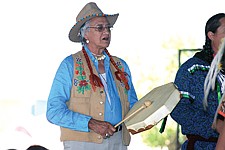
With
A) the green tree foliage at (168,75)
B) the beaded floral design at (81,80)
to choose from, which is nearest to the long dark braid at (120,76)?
the beaded floral design at (81,80)

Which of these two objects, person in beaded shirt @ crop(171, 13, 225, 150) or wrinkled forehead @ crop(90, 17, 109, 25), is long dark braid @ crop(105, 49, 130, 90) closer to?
wrinkled forehead @ crop(90, 17, 109, 25)

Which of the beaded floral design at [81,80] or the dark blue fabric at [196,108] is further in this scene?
the beaded floral design at [81,80]

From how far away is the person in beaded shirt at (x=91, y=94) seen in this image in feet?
10.7

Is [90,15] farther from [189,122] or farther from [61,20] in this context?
[61,20]

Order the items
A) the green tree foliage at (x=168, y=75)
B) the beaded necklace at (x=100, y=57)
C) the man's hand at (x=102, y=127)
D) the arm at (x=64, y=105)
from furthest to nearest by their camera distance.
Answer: the green tree foliage at (x=168, y=75) < the beaded necklace at (x=100, y=57) < the arm at (x=64, y=105) < the man's hand at (x=102, y=127)

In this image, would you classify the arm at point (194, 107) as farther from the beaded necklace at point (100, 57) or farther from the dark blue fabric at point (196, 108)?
the beaded necklace at point (100, 57)

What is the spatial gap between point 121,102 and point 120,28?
6170mm

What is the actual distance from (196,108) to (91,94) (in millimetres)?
559


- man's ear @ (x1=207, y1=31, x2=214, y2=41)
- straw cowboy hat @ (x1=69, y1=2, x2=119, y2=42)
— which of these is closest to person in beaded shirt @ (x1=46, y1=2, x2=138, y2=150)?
straw cowboy hat @ (x1=69, y1=2, x2=119, y2=42)

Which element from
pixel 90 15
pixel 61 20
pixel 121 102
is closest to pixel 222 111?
pixel 121 102

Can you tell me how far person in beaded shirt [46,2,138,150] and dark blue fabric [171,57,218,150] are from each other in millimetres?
335

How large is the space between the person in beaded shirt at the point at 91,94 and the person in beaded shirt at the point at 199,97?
13.2 inches

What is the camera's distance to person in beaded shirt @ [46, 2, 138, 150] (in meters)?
3.25

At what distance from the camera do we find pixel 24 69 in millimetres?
9188
